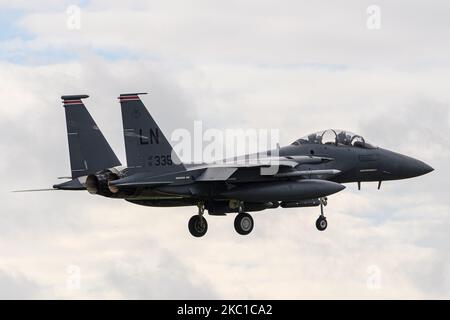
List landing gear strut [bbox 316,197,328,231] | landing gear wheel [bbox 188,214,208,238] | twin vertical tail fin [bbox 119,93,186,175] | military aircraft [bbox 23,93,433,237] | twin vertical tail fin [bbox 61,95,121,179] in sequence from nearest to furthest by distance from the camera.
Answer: twin vertical tail fin [bbox 119,93,186,175], military aircraft [bbox 23,93,433,237], twin vertical tail fin [bbox 61,95,121,179], landing gear wheel [bbox 188,214,208,238], landing gear strut [bbox 316,197,328,231]

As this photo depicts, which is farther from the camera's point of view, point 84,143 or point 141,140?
point 84,143

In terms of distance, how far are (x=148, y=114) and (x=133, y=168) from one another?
1.56 metres

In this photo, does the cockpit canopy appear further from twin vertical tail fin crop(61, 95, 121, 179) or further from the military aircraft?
twin vertical tail fin crop(61, 95, 121, 179)

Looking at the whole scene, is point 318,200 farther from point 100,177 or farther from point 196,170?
point 100,177

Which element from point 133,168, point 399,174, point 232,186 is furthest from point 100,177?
point 399,174

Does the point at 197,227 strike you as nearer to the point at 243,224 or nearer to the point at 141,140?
the point at 243,224

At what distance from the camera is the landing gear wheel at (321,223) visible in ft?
130

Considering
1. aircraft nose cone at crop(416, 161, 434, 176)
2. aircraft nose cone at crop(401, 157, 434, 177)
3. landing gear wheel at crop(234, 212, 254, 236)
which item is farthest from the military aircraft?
aircraft nose cone at crop(416, 161, 434, 176)

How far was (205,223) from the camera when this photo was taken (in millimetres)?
38688

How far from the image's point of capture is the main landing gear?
125 feet

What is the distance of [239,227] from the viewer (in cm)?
3819

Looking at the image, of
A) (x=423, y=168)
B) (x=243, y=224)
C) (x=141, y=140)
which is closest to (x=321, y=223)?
(x=243, y=224)

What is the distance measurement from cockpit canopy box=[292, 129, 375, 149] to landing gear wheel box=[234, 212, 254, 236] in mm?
3068

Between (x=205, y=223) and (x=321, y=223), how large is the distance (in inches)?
143
